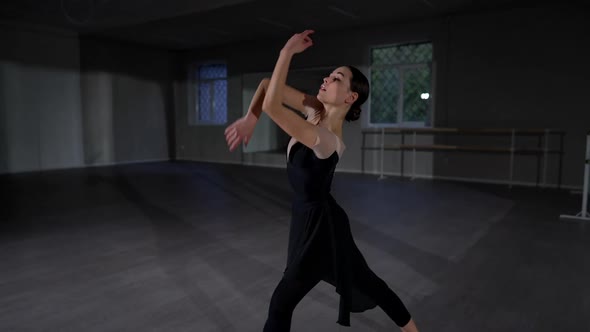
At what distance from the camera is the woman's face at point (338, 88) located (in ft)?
4.16

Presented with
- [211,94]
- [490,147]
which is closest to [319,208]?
[490,147]

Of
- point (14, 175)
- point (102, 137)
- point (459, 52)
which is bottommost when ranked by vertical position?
point (14, 175)

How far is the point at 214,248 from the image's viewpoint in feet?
10.3

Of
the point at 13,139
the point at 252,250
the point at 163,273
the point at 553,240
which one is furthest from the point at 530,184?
the point at 13,139

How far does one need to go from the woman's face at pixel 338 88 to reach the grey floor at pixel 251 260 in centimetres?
112

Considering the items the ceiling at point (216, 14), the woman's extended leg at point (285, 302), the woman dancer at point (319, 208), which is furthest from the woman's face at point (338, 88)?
the ceiling at point (216, 14)

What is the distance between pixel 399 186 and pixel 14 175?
21.7ft

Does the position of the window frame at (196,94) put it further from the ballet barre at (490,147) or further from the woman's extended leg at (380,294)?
the woman's extended leg at (380,294)

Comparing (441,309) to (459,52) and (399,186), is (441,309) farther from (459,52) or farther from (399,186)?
(459,52)

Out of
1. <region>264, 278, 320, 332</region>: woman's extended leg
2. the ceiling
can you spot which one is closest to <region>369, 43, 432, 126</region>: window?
the ceiling

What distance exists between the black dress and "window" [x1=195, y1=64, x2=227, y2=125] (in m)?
8.89

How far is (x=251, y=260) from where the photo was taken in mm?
2875

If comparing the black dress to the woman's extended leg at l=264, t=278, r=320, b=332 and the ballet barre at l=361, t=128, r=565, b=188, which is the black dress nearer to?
the woman's extended leg at l=264, t=278, r=320, b=332

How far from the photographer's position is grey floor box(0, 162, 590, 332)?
202 centimetres
